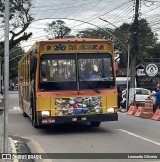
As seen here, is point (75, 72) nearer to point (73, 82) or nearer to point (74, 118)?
point (73, 82)

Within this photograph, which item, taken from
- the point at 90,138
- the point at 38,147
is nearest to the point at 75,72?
the point at 90,138

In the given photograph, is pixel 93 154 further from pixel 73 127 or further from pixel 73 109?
pixel 73 127

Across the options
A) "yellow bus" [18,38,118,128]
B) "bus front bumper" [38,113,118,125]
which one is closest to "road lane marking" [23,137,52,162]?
"bus front bumper" [38,113,118,125]

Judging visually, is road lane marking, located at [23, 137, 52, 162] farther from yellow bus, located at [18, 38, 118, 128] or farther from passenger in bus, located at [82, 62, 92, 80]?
passenger in bus, located at [82, 62, 92, 80]

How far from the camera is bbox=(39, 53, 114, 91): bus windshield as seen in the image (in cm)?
1405

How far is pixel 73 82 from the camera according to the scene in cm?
1413

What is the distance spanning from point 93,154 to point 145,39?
75.7 meters

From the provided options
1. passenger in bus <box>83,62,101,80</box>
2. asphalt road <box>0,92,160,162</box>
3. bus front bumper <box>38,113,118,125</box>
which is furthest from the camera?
passenger in bus <box>83,62,101,80</box>

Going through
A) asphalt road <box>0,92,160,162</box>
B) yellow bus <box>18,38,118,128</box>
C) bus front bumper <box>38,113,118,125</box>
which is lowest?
asphalt road <box>0,92,160,162</box>

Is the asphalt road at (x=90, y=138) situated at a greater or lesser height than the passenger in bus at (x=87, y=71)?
lesser

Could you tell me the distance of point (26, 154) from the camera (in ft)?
34.0

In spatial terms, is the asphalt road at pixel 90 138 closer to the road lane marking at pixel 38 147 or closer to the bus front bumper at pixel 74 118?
the road lane marking at pixel 38 147

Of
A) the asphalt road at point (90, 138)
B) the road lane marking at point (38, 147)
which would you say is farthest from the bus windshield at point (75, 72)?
the road lane marking at point (38, 147)

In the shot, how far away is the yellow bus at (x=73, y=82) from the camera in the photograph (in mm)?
13961
